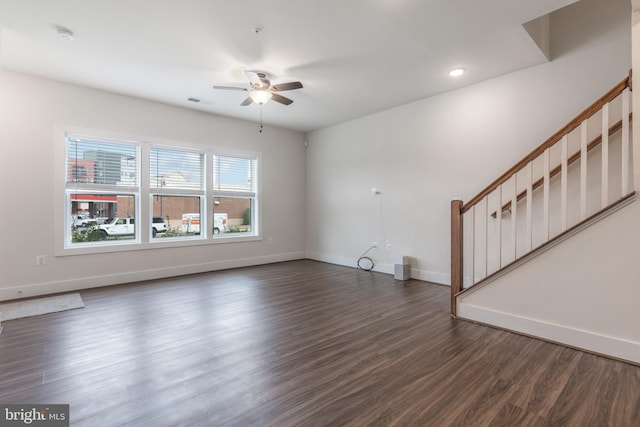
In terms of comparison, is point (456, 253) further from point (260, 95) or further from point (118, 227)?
point (118, 227)

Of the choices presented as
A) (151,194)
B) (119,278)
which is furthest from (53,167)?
(119,278)

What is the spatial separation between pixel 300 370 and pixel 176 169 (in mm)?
4387

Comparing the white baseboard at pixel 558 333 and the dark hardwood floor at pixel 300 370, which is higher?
the white baseboard at pixel 558 333

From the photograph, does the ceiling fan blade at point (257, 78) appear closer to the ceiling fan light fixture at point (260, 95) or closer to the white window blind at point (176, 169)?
the ceiling fan light fixture at point (260, 95)

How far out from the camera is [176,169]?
5.31m

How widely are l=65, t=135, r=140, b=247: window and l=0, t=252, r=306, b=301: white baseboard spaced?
54 centimetres

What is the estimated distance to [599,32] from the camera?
131 inches

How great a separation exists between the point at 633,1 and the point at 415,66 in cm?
187

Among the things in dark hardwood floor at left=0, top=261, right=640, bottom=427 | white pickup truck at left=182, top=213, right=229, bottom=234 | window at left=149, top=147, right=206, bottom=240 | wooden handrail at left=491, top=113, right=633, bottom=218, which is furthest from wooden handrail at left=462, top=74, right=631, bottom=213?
window at left=149, top=147, right=206, bottom=240

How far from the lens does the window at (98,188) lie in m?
4.35

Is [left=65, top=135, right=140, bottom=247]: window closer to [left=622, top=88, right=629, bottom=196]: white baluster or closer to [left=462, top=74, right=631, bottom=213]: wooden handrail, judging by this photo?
[left=462, top=74, right=631, bottom=213]: wooden handrail

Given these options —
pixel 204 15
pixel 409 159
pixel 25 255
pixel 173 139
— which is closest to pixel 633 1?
pixel 409 159

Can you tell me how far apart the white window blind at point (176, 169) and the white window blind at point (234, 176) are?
0.30 metres

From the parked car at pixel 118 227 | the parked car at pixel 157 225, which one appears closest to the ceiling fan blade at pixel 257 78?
the parked car at pixel 157 225
